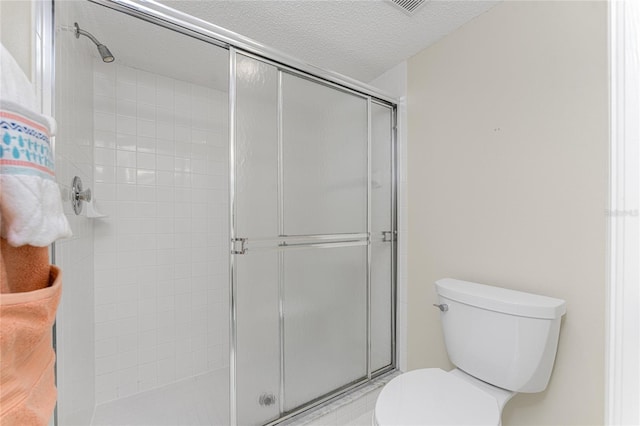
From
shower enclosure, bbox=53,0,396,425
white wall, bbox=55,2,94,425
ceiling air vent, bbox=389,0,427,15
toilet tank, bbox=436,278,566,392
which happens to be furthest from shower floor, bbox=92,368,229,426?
ceiling air vent, bbox=389,0,427,15

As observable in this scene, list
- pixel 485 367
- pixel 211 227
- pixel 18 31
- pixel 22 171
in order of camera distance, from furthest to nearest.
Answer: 1. pixel 211 227
2. pixel 485 367
3. pixel 18 31
4. pixel 22 171

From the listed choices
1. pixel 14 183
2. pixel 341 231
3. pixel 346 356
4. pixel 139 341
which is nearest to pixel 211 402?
pixel 139 341

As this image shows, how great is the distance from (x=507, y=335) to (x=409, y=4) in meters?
1.47

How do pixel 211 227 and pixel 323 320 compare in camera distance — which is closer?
pixel 323 320

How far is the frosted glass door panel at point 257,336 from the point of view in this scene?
4.17ft

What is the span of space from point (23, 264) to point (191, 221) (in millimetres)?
1647

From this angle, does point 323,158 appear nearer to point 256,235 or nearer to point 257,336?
point 256,235

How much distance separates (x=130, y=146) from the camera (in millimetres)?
1865

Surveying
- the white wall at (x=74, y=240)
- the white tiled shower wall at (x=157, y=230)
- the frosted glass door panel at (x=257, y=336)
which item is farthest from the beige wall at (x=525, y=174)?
the white wall at (x=74, y=240)

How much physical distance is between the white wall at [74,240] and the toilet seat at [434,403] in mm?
1110

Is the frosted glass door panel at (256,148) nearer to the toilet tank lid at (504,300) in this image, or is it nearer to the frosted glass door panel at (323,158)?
the frosted glass door panel at (323,158)

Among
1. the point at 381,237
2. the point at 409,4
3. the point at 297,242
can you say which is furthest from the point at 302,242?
the point at 409,4

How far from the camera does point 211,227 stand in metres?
2.17

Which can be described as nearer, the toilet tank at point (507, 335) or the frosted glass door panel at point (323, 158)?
the toilet tank at point (507, 335)
